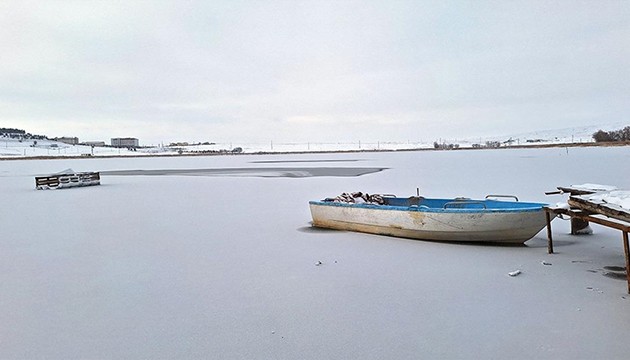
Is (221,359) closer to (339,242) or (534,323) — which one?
(534,323)

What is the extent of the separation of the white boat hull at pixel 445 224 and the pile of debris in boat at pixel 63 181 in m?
14.3

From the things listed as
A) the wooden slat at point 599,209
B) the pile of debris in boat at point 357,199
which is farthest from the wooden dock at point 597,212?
the pile of debris in boat at point 357,199

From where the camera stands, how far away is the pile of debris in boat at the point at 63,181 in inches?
693

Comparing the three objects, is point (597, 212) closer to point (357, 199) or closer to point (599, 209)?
point (599, 209)

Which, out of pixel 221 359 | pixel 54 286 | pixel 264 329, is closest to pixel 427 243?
pixel 264 329

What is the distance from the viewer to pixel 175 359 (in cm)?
317

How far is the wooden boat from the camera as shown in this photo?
20.5 feet

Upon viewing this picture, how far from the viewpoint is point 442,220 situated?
21.7ft

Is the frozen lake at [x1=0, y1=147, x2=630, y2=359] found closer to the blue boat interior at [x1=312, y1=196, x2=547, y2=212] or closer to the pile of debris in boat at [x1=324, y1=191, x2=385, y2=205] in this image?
the blue boat interior at [x1=312, y1=196, x2=547, y2=212]

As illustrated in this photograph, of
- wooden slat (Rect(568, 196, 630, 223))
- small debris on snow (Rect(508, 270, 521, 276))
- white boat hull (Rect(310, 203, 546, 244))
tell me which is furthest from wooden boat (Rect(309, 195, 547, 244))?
small debris on snow (Rect(508, 270, 521, 276))

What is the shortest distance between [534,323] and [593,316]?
1.82ft

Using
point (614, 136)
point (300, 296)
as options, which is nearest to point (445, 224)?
point (300, 296)

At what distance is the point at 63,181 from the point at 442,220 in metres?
16.3

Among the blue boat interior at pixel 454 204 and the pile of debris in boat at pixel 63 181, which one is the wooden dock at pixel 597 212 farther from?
the pile of debris in boat at pixel 63 181
